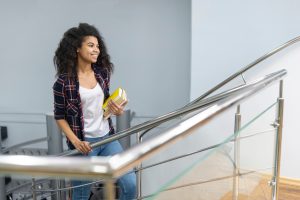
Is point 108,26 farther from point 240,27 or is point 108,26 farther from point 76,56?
point 76,56

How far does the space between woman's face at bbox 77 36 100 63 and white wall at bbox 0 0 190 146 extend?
206cm

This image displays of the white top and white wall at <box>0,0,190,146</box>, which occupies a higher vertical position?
white wall at <box>0,0,190,146</box>

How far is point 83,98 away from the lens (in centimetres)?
221

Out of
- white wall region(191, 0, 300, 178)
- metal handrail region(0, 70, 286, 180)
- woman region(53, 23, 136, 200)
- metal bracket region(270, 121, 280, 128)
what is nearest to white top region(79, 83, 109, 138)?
woman region(53, 23, 136, 200)

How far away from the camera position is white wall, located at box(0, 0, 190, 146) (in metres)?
4.34

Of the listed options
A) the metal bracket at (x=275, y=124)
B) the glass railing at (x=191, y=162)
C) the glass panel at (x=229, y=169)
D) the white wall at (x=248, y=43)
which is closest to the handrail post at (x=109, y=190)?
the glass railing at (x=191, y=162)

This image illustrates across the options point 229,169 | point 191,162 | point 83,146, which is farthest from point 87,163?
point 83,146

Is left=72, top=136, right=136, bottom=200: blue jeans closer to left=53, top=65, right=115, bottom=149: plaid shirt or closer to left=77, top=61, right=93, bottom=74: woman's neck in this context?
left=53, top=65, right=115, bottom=149: plaid shirt

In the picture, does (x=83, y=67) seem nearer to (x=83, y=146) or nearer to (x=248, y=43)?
(x=83, y=146)

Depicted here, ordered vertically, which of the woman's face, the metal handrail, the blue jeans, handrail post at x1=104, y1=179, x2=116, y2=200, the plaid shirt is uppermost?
the woman's face

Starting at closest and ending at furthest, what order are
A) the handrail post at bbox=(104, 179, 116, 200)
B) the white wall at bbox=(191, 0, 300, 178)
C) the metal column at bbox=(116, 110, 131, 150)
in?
the handrail post at bbox=(104, 179, 116, 200) < the white wall at bbox=(191, 0, 300, 178) < the metal column at bbox=(116, 110, 131, 150)

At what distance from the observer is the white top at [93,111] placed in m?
2.22

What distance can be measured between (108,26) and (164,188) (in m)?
3.67

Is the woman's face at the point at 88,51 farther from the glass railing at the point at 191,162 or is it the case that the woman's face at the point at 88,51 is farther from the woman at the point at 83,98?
the glass railing at the point at 191,162
